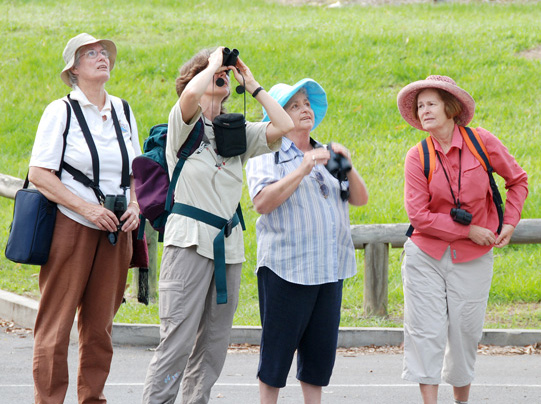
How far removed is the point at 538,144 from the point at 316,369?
8.53 meters

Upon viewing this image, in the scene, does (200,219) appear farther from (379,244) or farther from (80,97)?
(379,244)

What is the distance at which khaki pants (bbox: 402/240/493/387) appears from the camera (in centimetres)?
539

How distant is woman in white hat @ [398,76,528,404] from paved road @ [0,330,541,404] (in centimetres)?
94

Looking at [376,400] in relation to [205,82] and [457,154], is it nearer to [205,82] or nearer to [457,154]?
[457,154]

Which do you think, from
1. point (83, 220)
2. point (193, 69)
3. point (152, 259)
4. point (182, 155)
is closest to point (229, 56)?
point (193, 69)

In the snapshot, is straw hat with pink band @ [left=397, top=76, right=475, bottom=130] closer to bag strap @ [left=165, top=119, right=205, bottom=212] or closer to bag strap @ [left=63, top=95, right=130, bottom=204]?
bag strap @ [left=165, top=119, right=205, bottom=212]

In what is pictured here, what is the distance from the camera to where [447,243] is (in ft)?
17.9

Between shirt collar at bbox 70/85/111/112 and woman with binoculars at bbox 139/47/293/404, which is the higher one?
shirt collar at bbox 70/85/111/112

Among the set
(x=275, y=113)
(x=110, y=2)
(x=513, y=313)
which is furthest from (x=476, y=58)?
(x=275, y=113)

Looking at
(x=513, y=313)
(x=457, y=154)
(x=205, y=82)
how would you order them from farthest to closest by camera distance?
(x=513, y=313)
(x=457, y=154)
(x=205, y=82)

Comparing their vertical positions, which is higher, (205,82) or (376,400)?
(205,82)

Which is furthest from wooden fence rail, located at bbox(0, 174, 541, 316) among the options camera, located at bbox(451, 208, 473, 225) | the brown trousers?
the brown trousers

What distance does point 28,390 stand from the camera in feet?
20.9

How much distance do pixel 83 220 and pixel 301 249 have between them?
1224 millimetres
